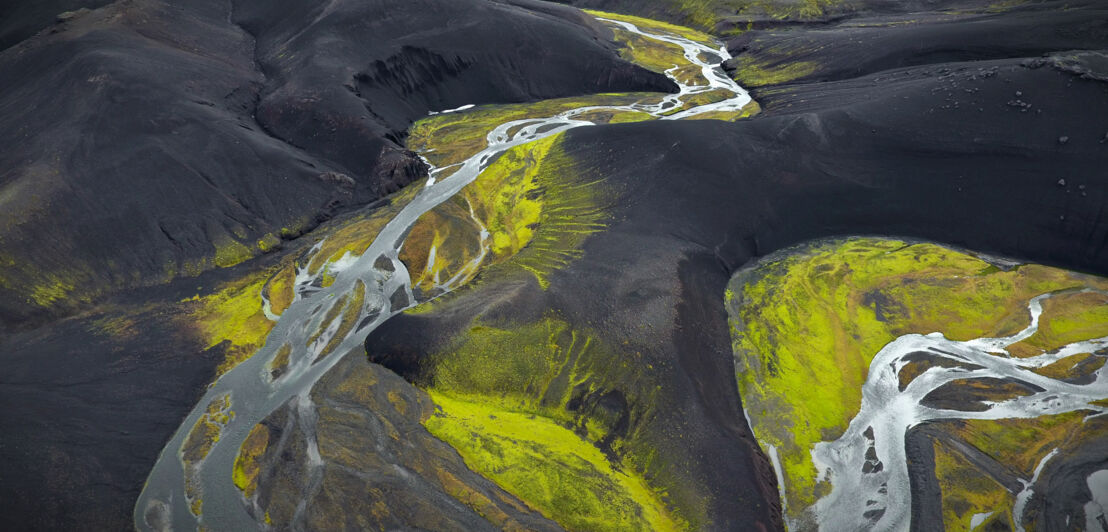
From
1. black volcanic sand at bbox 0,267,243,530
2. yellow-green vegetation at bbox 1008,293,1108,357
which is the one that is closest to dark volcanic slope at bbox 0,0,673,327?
black volcanic sand at bbox 0,267,243,530

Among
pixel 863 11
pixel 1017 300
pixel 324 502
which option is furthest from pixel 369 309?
pixel 863 11

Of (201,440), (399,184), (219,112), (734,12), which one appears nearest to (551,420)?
(201,440)

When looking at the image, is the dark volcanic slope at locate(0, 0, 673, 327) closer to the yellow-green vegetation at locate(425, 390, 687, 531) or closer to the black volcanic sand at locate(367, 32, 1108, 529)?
the black volcanic sand at locate(367, 32, 1108, 529)

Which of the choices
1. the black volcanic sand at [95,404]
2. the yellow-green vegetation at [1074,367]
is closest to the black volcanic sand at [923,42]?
the yellow-green vegetation at [1074,367]

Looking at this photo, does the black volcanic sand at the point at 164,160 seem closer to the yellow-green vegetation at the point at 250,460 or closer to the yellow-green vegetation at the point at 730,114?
the yellow-green vegetation at the point at 250,460

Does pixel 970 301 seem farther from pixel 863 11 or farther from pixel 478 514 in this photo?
pixel 863 11
